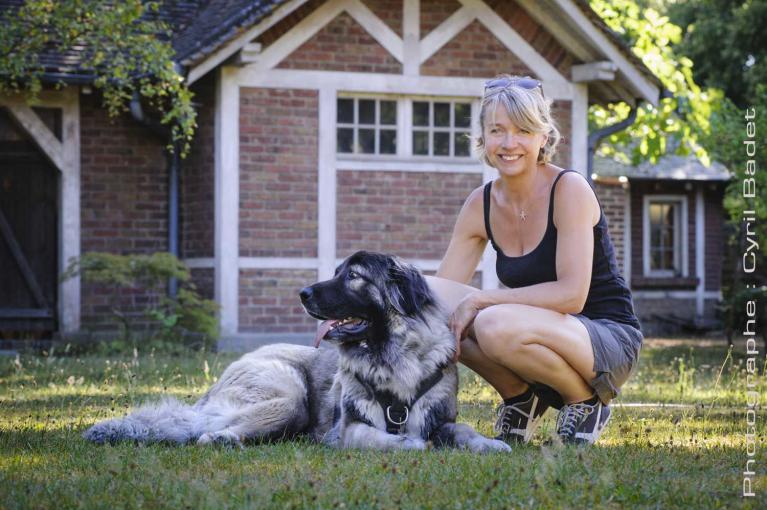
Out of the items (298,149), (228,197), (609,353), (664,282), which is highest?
(298,149)

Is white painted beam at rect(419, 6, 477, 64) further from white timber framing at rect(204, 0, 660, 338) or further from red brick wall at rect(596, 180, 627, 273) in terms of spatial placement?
red brick wall at rect(596, 180, 627, 273)

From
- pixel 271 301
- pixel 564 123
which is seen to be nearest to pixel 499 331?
pixel 271 301

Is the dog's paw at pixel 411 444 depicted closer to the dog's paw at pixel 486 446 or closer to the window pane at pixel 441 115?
the dog's paw at pixel 486 446

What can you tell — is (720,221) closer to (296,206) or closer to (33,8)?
(296,206)

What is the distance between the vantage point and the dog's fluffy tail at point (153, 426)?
5.81m

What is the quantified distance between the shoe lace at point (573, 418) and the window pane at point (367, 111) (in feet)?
29.1

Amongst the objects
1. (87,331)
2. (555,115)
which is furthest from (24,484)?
(555,115)

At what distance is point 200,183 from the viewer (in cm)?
1434

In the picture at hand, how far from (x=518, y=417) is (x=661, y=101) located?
13.1 meters

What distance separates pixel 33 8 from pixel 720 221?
19.3 m

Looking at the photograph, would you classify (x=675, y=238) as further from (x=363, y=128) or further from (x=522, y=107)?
(x=522, y=107)

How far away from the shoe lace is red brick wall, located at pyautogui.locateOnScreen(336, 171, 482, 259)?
8.26 metres

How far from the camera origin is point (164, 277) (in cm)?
1347

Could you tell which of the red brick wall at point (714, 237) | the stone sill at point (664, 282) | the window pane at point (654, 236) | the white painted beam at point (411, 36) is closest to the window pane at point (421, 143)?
the white painted beam at point (411, 36)
